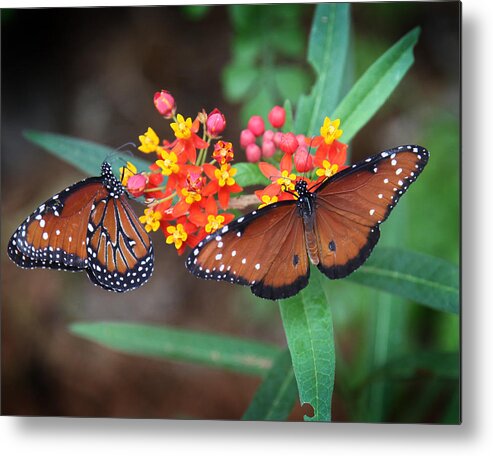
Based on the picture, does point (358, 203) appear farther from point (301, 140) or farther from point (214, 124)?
point (214, 124)

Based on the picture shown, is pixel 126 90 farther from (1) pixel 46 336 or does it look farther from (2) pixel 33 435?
(2) pixel 33 435

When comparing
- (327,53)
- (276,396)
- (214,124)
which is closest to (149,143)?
(214,124)

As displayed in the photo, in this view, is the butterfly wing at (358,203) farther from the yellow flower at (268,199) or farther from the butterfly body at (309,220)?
the yellow flower at (268,199)

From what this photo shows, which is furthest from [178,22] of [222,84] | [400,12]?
[400,12]

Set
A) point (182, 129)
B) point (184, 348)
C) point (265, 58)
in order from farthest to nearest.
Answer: point (265, 58) → point (184, 348) → point (182, 129)

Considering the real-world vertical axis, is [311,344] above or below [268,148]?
below

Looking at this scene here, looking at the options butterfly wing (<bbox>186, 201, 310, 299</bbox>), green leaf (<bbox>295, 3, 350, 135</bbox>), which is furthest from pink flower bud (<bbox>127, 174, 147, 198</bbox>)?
green leaf (<bbox>295, 3, 350, 135</bbox>)
